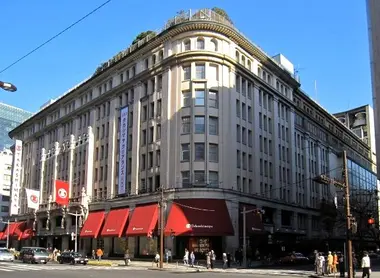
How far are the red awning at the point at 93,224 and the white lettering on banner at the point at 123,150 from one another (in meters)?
4.94

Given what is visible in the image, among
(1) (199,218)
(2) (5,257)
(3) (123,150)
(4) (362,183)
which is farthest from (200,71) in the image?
(4) (362,183)

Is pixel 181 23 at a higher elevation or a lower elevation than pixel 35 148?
higher

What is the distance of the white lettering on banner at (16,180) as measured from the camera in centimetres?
8844

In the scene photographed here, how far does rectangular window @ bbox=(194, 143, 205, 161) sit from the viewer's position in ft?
180

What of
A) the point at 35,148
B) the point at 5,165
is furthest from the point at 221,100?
the point at 5,165

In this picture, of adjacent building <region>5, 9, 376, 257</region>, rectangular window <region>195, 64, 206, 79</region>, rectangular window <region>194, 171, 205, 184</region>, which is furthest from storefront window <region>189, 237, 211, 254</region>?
rectangular window <region>195, 64, 206, 79</region>

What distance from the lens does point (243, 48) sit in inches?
2451

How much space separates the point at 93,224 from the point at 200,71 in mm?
25236

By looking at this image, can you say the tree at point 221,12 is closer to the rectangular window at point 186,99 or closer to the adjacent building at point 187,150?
the adjacent building at point 187,150

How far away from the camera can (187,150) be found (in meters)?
55.2

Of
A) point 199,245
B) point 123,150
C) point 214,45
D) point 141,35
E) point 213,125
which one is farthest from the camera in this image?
point 141,35

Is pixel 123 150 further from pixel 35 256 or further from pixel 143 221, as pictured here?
pixel 35 256

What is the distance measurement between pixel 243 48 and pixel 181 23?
31.3 feet

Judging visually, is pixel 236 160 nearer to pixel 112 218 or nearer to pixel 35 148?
pixel 112 218
